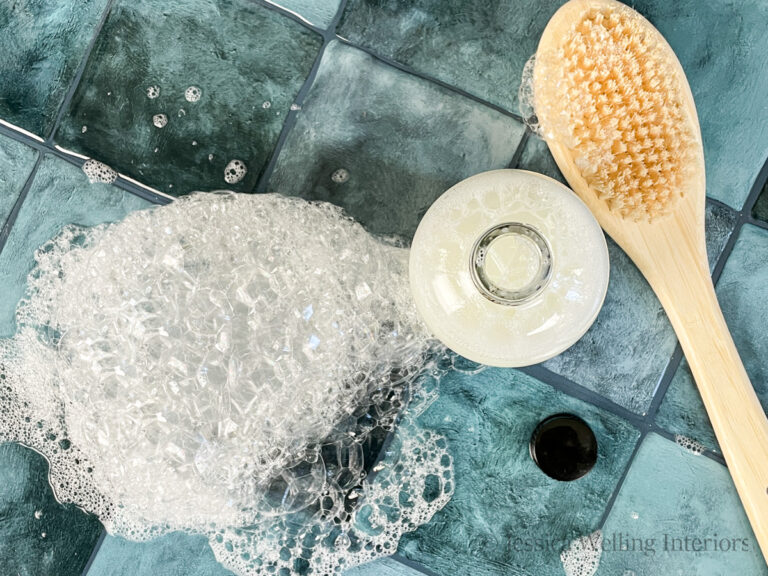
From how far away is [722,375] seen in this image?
0.65 m

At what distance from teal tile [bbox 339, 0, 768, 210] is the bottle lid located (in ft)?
0.66

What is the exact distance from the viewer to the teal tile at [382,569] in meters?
0.70

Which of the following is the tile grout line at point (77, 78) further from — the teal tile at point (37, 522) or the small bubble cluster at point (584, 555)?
the small bubble cluster at point (584, 555)

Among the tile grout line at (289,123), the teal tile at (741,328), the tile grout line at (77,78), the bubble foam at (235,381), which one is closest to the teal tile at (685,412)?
the teal tile at (741,328)

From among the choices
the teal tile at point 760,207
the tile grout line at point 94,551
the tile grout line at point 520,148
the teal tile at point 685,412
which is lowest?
the tile grout line at point 94,551

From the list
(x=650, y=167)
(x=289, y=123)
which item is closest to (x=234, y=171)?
(x=289, y=123)

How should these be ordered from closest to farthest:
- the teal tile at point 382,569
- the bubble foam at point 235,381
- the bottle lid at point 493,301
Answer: the bottle lid at point 493,301 → the bubble foam at point 235,381 → the teal tile at point 382,569

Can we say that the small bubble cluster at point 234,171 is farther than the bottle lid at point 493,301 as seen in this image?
Yes

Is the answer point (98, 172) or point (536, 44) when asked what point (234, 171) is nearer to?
point (98, 172)

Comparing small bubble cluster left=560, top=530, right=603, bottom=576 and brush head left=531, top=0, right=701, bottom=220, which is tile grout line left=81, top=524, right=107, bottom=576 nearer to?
small bubble cluster left=560, top=530, right=603, bottom=576

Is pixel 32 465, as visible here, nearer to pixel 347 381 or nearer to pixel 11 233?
pixel 11 233

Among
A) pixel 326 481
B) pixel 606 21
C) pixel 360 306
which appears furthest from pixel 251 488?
pixel 606 21

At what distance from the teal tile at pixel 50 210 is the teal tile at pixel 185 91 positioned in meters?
0.03

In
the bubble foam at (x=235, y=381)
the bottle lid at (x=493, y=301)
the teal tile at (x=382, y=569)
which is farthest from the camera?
the teal tile at (x=382, y=569)
